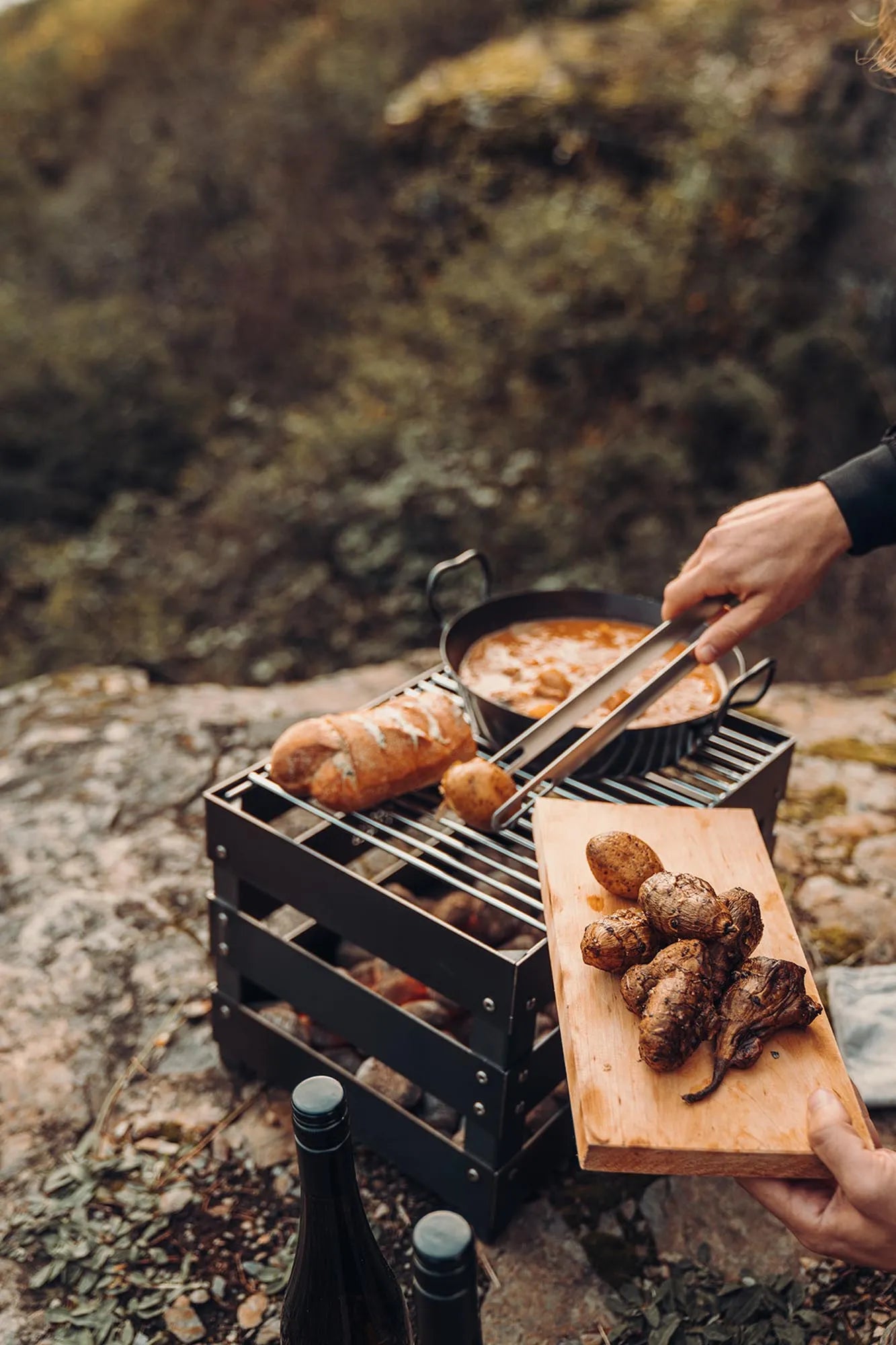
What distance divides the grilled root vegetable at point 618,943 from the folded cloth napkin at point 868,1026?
107cm

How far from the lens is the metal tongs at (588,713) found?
2318mm

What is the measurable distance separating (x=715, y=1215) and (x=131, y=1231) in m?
1.26

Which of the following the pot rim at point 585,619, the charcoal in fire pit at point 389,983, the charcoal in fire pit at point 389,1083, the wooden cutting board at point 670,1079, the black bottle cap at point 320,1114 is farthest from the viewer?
the charcoal in fire pit at point 389,983

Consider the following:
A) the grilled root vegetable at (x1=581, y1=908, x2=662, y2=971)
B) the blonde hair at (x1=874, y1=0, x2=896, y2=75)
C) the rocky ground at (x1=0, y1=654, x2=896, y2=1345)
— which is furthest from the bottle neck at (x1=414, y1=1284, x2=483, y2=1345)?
the blonde hair at (x1=874, y1=0, x2=896, y2=75)

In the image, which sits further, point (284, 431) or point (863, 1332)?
point (284, 431)

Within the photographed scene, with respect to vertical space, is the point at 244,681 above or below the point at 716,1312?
below

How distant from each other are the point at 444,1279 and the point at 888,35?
2.50 meters

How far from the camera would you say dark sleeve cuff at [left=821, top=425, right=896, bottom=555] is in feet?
8.36

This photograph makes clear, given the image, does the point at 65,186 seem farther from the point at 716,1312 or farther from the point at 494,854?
the point at 716,1312

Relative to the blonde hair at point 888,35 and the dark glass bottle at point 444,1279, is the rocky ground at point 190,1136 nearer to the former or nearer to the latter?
the dark glass bottle at point 444,1279

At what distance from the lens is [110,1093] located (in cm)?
275

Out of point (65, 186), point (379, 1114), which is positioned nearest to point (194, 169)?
point (65, 186)

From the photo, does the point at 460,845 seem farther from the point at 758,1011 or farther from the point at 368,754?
the point at 758,1011

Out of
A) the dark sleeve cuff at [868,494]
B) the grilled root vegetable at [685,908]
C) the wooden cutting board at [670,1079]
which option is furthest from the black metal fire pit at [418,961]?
the dark sleeve cuff at [868,494]
